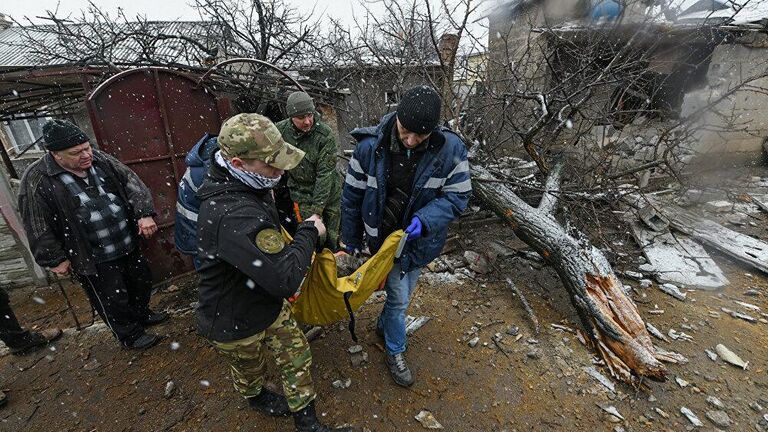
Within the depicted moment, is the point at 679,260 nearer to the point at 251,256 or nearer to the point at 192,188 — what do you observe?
the point at 251,256

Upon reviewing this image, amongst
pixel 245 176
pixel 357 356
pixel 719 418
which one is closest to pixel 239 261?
pixel 245 176

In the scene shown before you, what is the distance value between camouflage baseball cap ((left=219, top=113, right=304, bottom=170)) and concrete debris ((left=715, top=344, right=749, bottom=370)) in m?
3.79

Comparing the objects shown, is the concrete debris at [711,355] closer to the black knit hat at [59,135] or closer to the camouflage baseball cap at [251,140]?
the camouflage baseball cap at [251,140]

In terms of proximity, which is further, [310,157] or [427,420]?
[310,157]

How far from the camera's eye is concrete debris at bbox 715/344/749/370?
2625mm

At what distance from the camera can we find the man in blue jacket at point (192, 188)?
7.69 feet

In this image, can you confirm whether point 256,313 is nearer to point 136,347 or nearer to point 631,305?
point 136,347

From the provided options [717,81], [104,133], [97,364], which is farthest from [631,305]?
[717,81]

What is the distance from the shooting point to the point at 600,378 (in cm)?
252

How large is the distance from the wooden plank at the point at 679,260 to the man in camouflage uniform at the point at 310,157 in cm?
390

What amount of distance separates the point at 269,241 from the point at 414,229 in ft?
2.98

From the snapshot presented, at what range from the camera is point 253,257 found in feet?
4.69

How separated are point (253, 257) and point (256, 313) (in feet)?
1.49

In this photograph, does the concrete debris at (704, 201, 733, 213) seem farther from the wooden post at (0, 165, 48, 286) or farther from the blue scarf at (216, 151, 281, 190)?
the wooden post at (0, 165, 48, 286)
